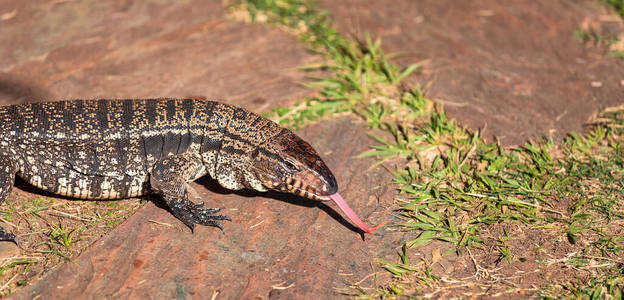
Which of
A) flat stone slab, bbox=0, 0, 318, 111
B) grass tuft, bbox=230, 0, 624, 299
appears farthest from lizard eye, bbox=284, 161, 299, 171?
flat stone slab, bbox=0, 0, 318, 111

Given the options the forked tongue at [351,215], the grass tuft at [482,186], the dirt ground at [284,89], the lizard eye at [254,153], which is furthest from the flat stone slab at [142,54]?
the forked tongue at [351,215]

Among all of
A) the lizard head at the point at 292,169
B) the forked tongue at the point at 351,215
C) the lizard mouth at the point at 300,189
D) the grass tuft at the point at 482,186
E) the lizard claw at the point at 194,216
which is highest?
the lizard head at the point at 292,169

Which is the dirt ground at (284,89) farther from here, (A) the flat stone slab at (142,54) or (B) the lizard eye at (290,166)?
(B) the lizard eye at (290,166)

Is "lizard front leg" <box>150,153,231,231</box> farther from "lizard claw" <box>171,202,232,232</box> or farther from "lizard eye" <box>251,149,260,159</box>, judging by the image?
"lizard eye" <box>251,149,260,159</box>

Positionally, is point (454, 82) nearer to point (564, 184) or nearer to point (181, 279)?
point (564, 184)

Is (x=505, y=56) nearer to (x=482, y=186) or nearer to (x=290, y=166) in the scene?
(x=482, y=186)

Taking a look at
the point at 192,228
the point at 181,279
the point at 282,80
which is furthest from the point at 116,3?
the point at 181,279
